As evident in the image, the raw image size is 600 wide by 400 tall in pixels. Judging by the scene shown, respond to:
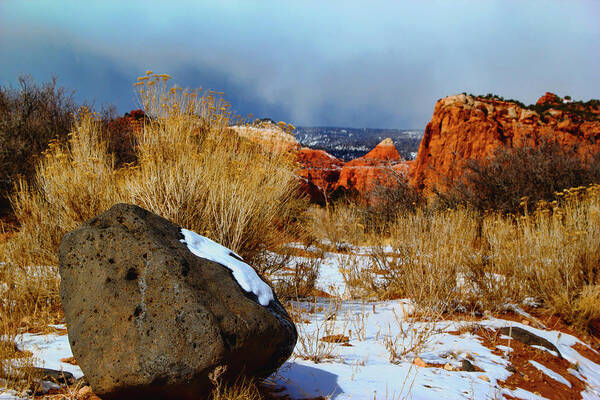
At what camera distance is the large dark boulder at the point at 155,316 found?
6.19ft

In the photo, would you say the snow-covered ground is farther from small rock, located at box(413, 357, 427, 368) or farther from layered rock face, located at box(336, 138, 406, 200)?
layered rock face, located at box(336, 138, 406, 200)

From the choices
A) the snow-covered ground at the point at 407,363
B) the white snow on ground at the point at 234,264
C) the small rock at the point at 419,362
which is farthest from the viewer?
the small rock at the point at 419,362

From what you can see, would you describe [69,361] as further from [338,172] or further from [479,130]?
[338,172]

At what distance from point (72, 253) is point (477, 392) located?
2.85m

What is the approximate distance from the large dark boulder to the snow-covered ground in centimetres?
55

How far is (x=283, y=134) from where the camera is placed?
23.3ft

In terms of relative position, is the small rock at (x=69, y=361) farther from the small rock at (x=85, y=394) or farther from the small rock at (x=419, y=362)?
the small rock at (x=419, y=362)

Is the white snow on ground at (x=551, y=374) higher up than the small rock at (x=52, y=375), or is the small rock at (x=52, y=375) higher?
the small rock at (x=52, y=375)

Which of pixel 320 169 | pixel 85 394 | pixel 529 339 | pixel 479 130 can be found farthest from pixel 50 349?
pixel 320 169

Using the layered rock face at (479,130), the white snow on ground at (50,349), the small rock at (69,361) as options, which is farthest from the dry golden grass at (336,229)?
the small rock at (69,361)

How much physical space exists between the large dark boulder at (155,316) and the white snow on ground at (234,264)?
0.04 m

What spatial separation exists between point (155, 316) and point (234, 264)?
2.23 feet

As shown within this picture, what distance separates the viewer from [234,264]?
8.37 feet

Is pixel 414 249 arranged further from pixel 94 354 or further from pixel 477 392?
pixel 94 354
